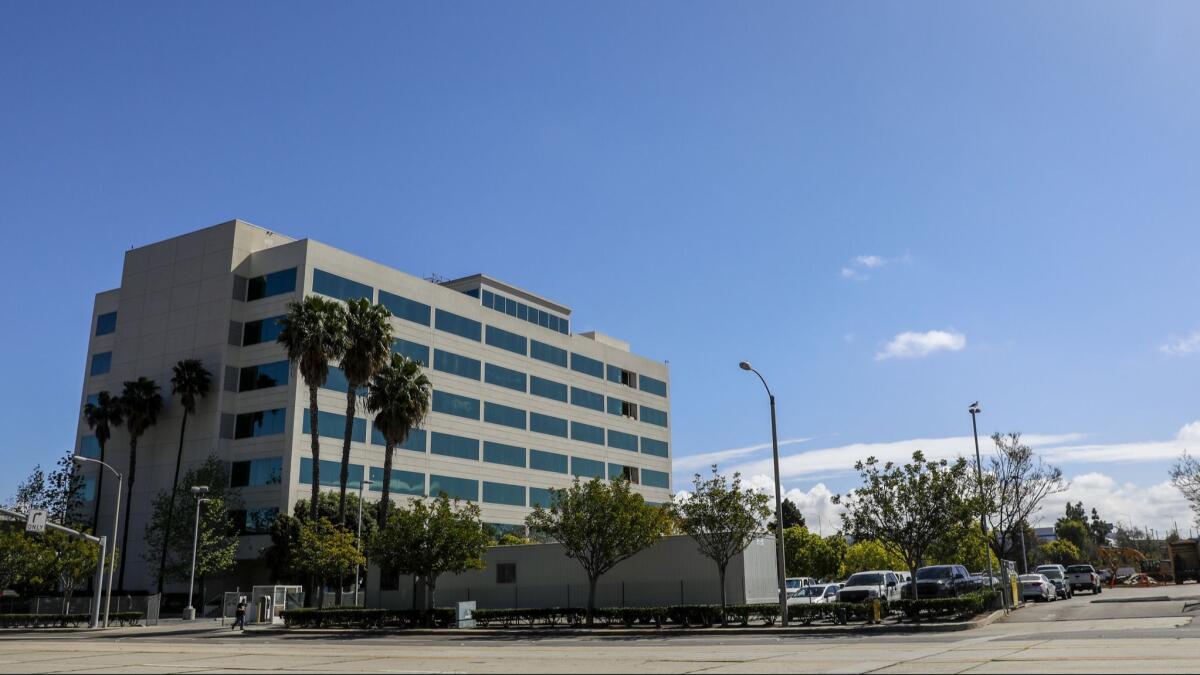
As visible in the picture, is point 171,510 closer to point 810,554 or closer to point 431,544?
point 431,544

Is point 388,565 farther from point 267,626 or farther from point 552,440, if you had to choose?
point 552,440

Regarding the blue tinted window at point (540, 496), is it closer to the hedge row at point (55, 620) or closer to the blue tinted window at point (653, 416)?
the blue tinted window at point (653, 416)

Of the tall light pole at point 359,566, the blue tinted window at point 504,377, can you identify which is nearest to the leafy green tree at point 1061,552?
the blue tinted window at point 504,377

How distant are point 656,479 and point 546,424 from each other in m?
19.3

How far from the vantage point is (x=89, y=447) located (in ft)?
228

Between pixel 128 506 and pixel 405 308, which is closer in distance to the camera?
pixel 128 506

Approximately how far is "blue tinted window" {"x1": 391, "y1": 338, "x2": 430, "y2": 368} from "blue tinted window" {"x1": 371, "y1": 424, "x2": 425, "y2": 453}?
5.35 metres

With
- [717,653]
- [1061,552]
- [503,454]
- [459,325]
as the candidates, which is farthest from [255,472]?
[1061,552]

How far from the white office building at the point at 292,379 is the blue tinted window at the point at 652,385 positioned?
523 inches

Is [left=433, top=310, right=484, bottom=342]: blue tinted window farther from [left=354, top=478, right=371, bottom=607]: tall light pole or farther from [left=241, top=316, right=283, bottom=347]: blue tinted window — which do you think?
[left=354, top=478, right=371, bottom=607]: tall light pole

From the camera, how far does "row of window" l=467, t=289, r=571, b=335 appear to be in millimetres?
81188

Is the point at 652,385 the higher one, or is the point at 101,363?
the point at 652,385

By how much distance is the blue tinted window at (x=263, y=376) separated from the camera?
206 feet

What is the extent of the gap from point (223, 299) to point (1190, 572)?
3072 inches
